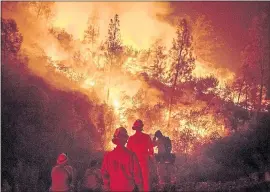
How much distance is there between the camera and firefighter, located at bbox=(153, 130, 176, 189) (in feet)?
39.9

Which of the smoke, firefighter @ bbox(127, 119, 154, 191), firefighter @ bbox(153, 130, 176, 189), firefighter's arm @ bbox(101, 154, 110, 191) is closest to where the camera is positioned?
firefighter's arm @ bbox(101, 154, 110, 191)

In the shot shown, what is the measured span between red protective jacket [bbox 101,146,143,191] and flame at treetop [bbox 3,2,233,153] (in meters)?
13.4

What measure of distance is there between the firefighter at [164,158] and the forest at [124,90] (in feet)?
8.25

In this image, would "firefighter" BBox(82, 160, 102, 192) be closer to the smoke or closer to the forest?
the forest

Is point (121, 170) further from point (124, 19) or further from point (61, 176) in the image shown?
point (124, 19)

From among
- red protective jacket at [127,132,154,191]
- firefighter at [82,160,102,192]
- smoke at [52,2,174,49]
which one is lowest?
firefighter at [82,160,102,192]

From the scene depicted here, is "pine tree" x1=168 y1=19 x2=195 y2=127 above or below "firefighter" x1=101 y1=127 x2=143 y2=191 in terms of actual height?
above

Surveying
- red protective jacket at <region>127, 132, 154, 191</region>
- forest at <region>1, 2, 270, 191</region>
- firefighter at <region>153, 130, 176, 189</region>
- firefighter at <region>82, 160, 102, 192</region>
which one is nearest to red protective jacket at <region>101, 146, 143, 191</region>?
firefighter at <region>82, 160, 102, 192</region>

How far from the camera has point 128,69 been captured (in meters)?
26.2

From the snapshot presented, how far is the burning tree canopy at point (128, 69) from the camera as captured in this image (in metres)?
23.0

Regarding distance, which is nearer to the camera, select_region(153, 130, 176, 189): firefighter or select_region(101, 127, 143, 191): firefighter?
select_region(101, 127, 143, 191): firefighter

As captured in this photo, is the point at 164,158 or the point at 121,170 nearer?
the point at 121,170

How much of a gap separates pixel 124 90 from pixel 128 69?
2096 millimetres

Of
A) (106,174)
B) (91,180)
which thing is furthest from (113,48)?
(106,174)
